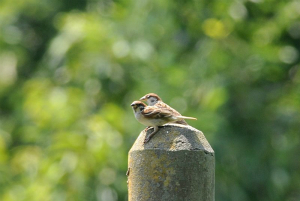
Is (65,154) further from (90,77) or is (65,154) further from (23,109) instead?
(23,109)

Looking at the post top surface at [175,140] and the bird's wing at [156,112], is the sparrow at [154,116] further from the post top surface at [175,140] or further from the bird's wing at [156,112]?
the post top surface at [175,140]

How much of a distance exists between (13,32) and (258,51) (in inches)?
338

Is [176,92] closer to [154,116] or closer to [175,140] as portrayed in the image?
[154,116]

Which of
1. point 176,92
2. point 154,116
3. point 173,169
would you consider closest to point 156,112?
point 154,116

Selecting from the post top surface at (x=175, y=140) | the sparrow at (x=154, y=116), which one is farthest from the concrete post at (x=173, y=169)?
the sparrow at (x=154, y=116)

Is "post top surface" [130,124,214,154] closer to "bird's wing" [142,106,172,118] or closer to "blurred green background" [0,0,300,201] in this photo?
"bird's wing" [142,106,172,118]

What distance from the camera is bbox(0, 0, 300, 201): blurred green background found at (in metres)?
12.8

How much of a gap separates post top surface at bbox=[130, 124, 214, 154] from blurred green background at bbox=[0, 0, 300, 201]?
7343mm

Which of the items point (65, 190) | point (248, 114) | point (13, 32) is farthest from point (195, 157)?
point (13, 32)

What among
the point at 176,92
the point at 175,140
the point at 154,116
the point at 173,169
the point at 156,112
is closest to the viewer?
the point at 173,169

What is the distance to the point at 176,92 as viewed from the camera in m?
13.6

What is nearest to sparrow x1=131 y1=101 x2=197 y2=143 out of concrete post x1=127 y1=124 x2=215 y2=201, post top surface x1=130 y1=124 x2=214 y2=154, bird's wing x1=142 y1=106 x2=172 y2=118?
bird's wing x1=142 y1=106 x2=172 y2=118

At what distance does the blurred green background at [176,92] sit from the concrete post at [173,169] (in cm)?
741

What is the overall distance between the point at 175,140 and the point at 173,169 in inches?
9.2
